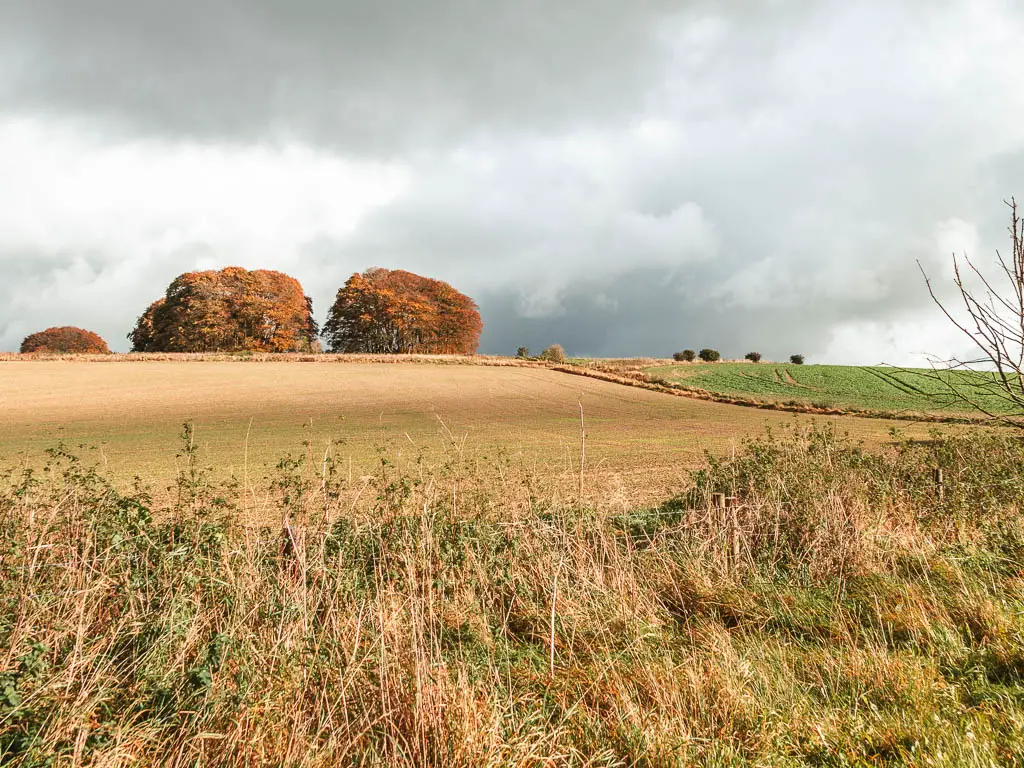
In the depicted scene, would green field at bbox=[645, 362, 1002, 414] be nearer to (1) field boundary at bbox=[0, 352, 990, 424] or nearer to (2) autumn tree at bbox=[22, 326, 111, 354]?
(1) field boundary at bbox=[0, 352, 990, 424]

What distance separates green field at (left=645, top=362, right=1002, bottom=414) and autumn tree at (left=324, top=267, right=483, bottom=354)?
3565 cm

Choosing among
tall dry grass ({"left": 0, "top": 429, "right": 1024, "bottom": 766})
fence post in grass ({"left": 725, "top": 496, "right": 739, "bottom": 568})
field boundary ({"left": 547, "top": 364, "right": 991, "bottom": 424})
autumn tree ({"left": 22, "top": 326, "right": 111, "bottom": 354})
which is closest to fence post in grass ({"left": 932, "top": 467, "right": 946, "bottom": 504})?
tall dry grass ({"left": 0, "top": 429, "right": 1024, "bottom": 766})

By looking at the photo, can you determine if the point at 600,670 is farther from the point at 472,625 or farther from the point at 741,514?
the point at 741,514

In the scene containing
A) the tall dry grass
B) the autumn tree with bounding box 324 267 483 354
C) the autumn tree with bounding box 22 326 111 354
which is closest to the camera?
the tall dry grass

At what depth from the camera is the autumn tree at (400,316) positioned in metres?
84.1

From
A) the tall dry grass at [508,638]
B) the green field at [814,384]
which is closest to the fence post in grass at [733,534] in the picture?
the tall dry grass at [508,638]

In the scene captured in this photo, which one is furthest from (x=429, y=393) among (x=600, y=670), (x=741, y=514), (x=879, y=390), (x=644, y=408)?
(x=879, y=390)

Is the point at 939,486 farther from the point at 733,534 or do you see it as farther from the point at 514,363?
the point at 514,363

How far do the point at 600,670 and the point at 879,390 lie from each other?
62.6m

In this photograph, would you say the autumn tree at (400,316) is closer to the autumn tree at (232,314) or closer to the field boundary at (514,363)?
the autumn tree at (232,314)

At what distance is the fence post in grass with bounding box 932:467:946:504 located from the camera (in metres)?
8.33

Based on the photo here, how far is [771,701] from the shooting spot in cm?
382

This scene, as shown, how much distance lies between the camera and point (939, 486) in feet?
28.3

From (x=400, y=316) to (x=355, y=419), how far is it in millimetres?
53588
